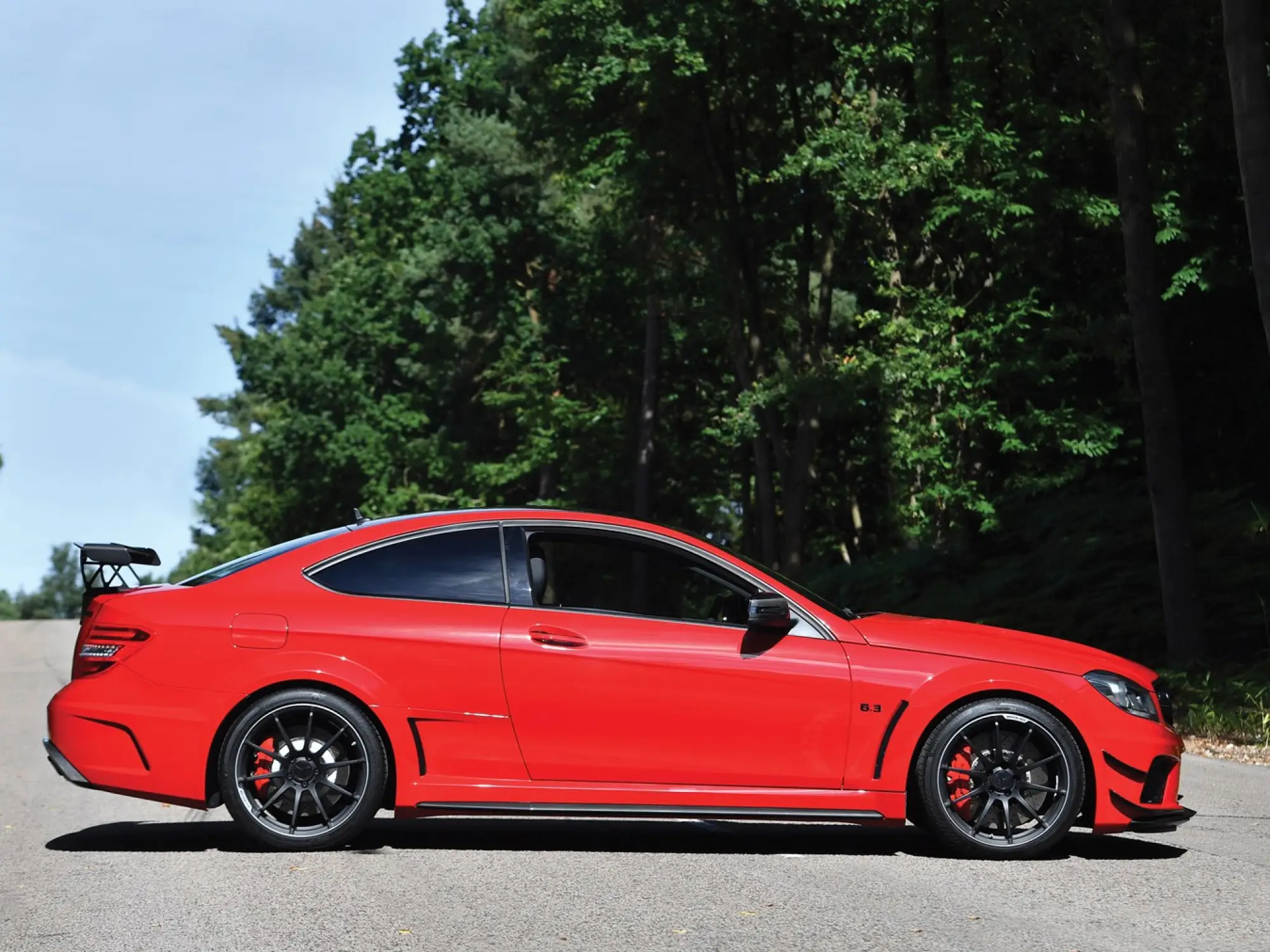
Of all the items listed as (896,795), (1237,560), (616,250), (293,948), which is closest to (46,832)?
(293,948)

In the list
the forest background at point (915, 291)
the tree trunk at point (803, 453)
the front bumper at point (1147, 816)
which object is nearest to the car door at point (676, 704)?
the front bumper at point (1147, 816)

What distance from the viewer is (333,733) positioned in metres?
7.76

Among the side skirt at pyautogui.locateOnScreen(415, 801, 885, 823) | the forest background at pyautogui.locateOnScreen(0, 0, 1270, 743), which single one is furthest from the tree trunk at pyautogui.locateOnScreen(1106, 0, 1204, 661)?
the side skirt at pyautogui.locateOnScreen(415, 801, 885, 823)

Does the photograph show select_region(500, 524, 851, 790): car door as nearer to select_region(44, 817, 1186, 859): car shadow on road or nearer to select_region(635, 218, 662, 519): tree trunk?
select_region(44, 817, 1186, 859): car shadow on road

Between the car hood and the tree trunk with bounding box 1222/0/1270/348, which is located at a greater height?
the tree trunk with bounding box 1222/0/1270/348

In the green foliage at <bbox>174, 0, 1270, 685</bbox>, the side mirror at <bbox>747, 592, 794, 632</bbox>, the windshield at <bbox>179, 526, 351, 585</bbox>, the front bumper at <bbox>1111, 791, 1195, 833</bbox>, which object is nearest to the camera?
the side mirror at <bbox>747, 592, 794, 632</bbox>

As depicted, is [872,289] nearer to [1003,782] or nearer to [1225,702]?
[1225,702]

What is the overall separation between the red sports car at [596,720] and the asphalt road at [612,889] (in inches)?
10.9

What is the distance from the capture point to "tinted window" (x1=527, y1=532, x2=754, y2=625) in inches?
313

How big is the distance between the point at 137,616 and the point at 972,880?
402 centimetres

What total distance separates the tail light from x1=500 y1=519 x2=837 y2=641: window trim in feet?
5.84

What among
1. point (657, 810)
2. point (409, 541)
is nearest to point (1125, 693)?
point (657, 810)

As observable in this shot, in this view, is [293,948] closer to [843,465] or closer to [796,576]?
[796,576]

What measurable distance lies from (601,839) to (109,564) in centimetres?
280
